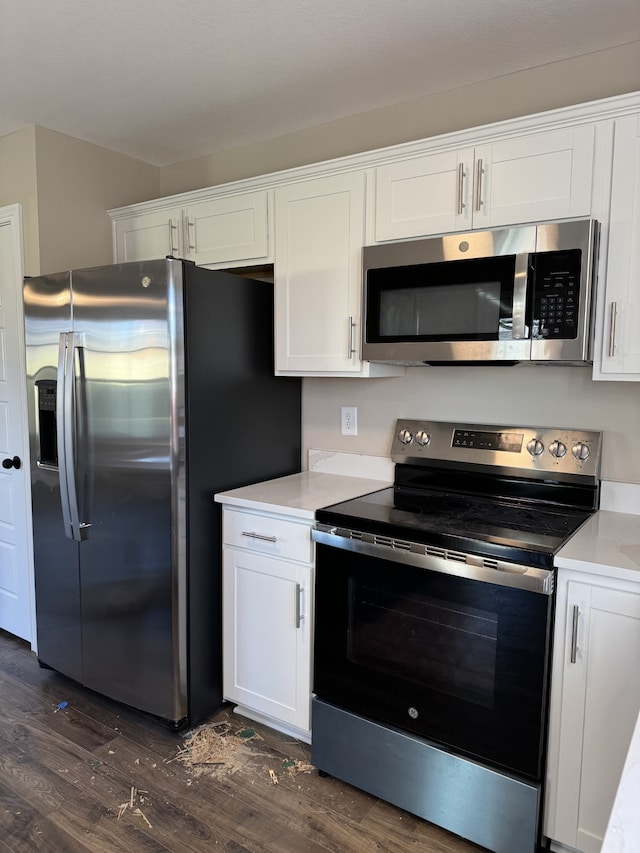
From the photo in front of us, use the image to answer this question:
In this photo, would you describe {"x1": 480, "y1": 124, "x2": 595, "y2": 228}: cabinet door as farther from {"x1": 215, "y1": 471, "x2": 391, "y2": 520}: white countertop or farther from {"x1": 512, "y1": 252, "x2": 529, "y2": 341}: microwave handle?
{"x1": 215, "y1": 471, "x2": 391, "y2": 520}: white countertop

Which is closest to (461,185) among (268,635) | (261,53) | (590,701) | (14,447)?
(261,53)

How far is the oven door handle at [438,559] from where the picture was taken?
157 centimetres

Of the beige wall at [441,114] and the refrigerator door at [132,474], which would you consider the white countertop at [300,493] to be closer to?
the refrigerator door at [132,474]

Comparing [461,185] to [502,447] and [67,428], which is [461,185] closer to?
[502,447]

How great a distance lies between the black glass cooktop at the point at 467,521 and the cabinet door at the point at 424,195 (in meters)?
0.97

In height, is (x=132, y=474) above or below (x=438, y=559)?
above

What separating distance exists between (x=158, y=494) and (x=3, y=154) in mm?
1949

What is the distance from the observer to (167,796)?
194cm

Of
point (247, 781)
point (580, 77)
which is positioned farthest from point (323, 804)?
point (580, 77)

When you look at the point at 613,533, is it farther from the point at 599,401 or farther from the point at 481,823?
the point at 481,823

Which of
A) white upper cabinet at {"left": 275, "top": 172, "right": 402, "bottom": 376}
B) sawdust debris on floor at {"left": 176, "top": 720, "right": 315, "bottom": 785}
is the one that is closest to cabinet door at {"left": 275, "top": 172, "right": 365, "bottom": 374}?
white upper cabinet at {"left": 275, "top": 172, "right": 402, "bottom": 376}

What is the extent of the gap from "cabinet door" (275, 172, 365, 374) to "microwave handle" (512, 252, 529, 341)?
60 cm

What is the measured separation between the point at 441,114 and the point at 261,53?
75 cm

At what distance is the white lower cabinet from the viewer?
208 cm
